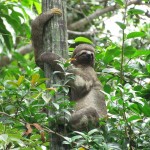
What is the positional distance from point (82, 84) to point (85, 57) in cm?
48

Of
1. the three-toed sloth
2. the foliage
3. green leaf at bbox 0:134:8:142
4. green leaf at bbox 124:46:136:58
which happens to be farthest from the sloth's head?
green leaf at bbox 0:134:8:142

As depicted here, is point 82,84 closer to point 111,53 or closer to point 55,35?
point 111,53

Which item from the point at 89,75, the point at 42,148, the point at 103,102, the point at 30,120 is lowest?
the point at 42,148

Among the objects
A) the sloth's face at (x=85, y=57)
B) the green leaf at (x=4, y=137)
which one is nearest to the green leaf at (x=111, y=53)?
the sloth's face at (x=85, y=57)

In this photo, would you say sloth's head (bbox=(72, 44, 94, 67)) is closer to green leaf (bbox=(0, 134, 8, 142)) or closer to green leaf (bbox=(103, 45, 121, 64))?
green leaf (bbox=(103, 45, 121, 64))

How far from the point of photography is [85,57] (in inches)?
248

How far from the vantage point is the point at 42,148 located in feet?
12.8

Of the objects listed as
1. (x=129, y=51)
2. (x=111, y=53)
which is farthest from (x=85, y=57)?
(x=129, y=51)

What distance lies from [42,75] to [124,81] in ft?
3.20

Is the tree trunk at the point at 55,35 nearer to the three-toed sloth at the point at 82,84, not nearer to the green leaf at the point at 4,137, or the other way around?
the three-toed sloth at the point at 82,84

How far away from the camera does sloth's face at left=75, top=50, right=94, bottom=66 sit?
6.23 meters

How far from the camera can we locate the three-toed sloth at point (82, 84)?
5395mm

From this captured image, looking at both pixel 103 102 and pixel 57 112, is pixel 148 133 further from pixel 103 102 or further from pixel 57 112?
pixel 103 102

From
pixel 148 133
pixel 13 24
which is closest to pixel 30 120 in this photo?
pixel 148 133
